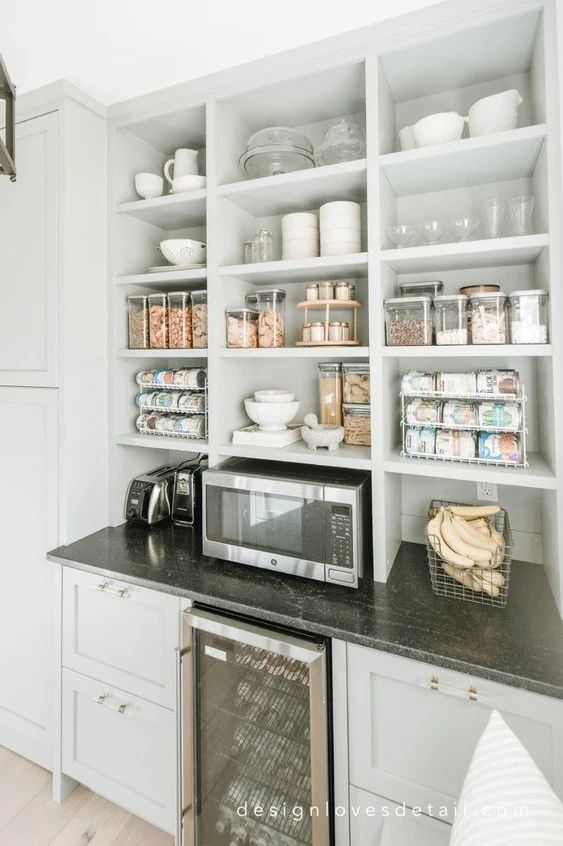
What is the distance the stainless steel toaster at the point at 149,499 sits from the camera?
188 centimetres

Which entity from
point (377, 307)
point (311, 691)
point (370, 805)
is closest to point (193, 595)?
point (311, 691)

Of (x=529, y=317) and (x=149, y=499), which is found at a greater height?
(x=529, y=317)

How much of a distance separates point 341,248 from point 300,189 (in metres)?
0.27

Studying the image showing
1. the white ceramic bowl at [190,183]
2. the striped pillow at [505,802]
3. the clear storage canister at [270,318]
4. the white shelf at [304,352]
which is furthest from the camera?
the white ceramic bowl at [190,183]

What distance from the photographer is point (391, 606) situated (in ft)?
4.40

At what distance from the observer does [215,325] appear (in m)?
1.70

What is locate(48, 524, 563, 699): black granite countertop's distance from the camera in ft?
3.64

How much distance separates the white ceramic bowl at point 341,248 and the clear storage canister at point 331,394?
0.40m

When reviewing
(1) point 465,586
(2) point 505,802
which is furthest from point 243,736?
(2) point 505,802

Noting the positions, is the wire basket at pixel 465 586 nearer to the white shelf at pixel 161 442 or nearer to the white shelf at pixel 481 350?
the white shelf at pixel 481 350

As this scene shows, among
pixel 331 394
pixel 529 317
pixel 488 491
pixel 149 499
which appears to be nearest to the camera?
pixel 529 317

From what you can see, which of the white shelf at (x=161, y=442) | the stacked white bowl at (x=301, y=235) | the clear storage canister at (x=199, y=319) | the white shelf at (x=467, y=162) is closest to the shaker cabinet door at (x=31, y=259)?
the white shelf at (x=161, y=442)

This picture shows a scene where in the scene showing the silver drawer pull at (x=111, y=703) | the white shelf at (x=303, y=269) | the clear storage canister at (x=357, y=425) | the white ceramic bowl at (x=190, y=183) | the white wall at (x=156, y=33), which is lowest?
the silver drawer pull at (x=111, y=703)

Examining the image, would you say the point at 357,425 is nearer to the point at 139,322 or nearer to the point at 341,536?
the point at 341,536
